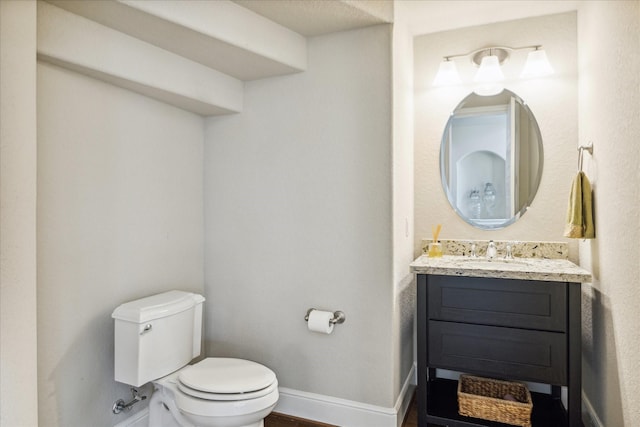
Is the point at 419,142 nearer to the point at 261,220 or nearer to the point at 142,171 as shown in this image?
the point at 261,220


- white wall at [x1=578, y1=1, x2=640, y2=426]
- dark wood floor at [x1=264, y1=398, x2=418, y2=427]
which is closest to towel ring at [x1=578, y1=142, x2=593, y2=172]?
white wall at [x1=578, y1=1, x2=640, y2=426]

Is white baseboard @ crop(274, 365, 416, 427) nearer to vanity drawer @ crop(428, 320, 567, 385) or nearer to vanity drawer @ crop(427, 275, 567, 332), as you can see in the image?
vanity drawer @ crop(428, 320, 567, 385)

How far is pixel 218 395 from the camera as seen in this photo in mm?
1757

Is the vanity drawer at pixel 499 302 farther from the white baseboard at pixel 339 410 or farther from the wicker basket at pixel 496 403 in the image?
the white baseboard at pixel 339 410

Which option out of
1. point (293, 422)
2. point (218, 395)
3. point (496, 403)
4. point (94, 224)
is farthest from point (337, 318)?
point (94, 224)

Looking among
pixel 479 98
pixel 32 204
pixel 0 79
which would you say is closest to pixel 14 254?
pixel 32 204

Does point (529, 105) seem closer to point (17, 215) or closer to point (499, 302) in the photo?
point (499, 302)

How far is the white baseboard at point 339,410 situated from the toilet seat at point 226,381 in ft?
1.62

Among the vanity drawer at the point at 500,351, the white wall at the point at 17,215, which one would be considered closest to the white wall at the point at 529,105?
the vanity drawer at the point at 500,351

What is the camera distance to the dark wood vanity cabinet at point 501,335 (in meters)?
1.90

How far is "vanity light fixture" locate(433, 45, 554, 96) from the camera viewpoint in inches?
94.0

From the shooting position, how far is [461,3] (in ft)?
7.35

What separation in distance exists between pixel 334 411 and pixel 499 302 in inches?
42.0

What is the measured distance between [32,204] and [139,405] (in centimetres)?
127
